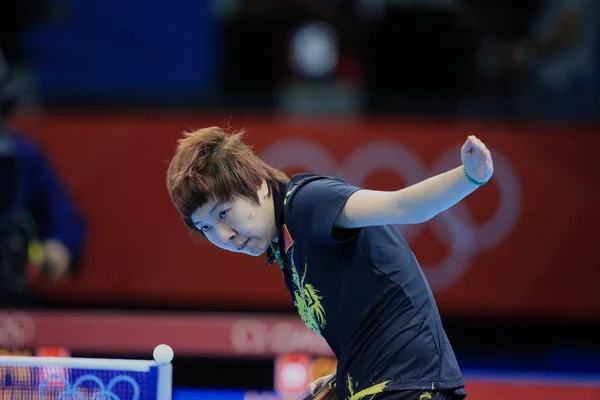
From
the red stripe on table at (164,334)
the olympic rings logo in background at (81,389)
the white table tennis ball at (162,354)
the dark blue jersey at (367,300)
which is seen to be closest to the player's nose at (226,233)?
the dark blue jersey at (367,300)

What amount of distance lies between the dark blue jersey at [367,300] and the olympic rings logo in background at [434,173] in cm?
347

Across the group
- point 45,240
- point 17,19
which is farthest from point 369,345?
point 17,19

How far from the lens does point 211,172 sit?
2512mm

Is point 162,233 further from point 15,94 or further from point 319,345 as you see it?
point 319,345

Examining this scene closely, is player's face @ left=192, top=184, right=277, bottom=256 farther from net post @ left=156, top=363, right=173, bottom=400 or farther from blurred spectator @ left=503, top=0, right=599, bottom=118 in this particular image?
blurred spectator @ left=503, top=0, right=599, bottom=118

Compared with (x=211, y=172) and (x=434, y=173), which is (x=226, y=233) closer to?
(x=211, y=172)

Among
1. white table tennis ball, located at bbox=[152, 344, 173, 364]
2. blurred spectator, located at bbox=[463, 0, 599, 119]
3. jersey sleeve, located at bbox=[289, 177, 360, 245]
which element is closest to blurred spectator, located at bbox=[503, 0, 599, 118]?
blurred spectator, located at bbox=[463, 0, 599, 119]

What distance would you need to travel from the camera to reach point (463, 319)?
6340mm

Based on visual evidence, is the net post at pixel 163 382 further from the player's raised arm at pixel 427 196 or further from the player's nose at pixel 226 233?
the player's raised arm at pixel 427 196

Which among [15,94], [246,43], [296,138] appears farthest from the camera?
[246,43]

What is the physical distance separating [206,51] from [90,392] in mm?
4130

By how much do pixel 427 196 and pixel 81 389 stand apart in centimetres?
108

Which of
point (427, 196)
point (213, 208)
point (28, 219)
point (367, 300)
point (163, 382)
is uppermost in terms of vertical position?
point (28, 219)

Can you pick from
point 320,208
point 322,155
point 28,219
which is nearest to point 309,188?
point 320,208
